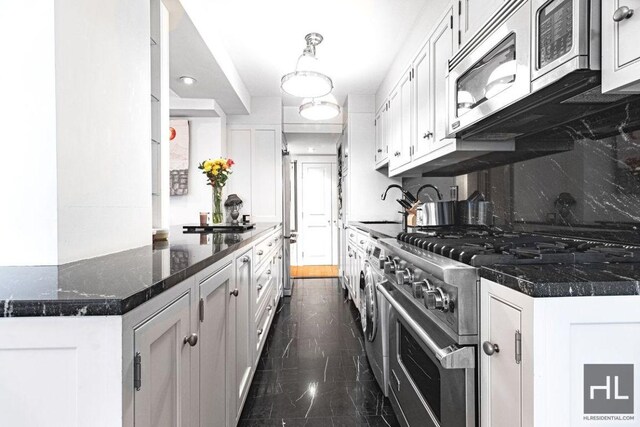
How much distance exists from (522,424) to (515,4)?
1323 millimetres

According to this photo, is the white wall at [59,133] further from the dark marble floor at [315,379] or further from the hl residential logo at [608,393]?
the hl residential logo at [608,393]

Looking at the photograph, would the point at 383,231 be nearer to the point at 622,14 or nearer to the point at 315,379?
the point at 315,379

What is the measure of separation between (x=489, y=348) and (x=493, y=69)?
1068 millimetres

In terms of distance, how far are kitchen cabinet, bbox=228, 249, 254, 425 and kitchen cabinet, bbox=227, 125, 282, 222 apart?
232 cm

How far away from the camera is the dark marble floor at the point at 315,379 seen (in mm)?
1864

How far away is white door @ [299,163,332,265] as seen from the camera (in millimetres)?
7059

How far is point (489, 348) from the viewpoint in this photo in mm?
914

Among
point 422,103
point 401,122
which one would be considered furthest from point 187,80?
point 422,103

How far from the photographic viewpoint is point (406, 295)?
147 centimetres

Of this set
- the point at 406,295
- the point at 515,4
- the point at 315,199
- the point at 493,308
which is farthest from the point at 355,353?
the point at 315,199

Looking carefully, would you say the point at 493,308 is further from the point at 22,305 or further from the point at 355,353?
the point at 355,353

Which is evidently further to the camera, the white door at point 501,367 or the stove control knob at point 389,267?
the stove control knob at point 389,267

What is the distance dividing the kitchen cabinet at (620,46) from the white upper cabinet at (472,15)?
1.85 ft

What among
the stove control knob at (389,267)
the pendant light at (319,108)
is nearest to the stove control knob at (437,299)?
the stove control knob at (389,267)
